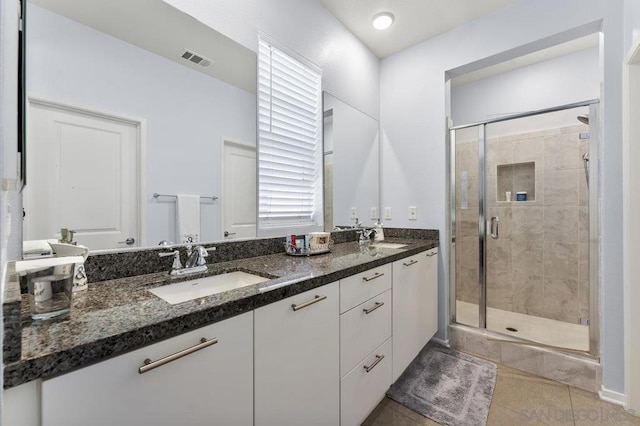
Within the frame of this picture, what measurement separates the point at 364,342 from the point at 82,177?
1353 millimetres

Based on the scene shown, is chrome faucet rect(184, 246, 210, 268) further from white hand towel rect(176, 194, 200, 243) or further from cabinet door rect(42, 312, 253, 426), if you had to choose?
cabinet door rect(42, 312, 253, 426)

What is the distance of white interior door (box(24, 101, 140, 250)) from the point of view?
91 centimetres

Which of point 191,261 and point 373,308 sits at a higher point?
point 191,261

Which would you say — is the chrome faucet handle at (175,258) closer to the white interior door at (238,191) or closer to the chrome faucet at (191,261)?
the chrome faucet at (191,261)

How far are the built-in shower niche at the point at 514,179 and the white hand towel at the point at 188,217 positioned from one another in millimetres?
2612

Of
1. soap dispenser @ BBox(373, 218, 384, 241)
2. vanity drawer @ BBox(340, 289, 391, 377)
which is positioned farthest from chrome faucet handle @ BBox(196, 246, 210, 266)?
soap dispenser @ BBox(373, 218, 384, 241)

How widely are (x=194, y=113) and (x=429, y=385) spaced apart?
2.11 m

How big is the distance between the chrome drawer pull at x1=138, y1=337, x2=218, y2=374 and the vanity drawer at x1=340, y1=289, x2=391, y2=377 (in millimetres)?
637

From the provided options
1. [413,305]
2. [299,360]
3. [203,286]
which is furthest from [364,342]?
[203,286]

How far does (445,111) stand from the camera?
2.32 meters

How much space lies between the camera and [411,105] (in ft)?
8.27

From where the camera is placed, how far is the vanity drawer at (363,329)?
1.23m

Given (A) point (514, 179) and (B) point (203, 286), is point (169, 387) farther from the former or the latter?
(A) point (514, 179)

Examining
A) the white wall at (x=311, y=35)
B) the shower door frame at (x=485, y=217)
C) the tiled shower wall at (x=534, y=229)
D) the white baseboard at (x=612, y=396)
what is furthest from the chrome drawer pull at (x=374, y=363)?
the white wall at (x=311, y=35)
